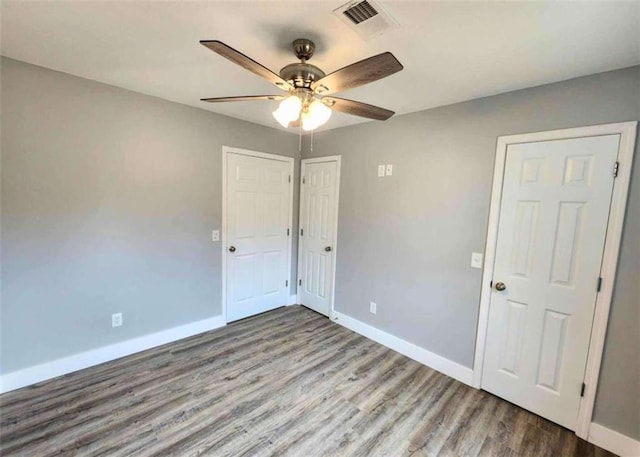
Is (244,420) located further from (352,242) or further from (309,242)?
(309,242)

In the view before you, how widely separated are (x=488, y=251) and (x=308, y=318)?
2238mm

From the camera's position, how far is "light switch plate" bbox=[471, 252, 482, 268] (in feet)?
7.53

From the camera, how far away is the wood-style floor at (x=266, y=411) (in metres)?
1.72

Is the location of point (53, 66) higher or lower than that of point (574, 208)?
higher

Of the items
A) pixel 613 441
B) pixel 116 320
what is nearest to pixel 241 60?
pixel 116 320

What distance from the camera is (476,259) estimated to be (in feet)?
7.60

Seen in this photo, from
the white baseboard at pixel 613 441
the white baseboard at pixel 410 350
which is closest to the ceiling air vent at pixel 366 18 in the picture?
the white baseboard at pixel 410 350

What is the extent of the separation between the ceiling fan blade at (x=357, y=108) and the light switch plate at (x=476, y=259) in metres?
1.39

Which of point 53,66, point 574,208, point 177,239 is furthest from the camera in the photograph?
point 177,239

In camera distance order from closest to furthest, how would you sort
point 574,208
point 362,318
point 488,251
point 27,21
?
point 27,21
point 574,208
point 488,251
point 362,318

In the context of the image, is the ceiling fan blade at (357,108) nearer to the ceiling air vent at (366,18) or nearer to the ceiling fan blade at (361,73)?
the ceiling fan blade at (361,73)

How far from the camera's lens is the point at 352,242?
3.26m

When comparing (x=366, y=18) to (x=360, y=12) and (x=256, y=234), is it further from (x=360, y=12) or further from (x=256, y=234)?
(x=256, y=234)

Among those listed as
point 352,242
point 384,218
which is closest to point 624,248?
point 384,218
